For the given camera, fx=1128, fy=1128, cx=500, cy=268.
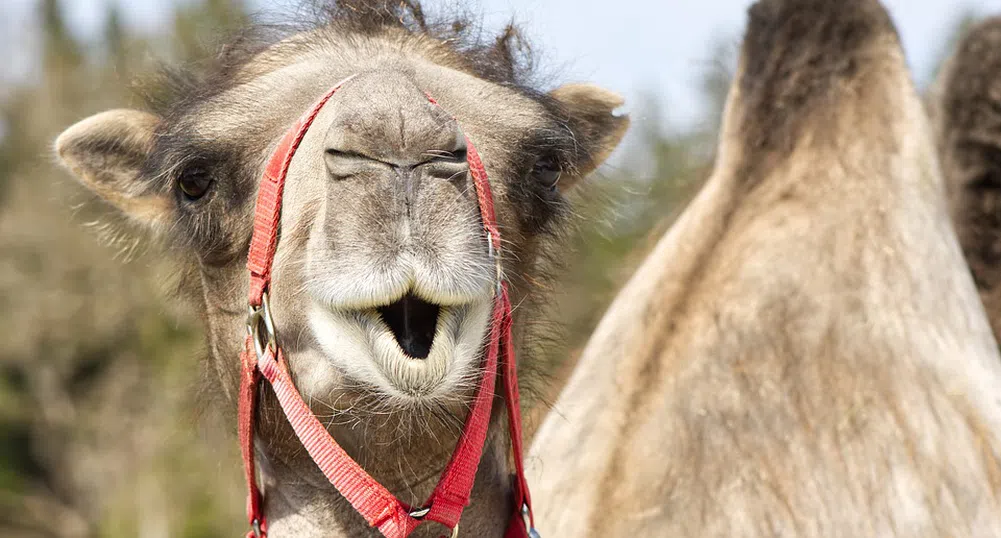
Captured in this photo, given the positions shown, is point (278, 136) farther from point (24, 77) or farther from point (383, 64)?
point (24, 77)

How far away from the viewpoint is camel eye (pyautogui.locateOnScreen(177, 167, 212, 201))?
107 inches

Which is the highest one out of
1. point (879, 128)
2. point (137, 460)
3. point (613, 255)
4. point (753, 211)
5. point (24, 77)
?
point (879, 128)

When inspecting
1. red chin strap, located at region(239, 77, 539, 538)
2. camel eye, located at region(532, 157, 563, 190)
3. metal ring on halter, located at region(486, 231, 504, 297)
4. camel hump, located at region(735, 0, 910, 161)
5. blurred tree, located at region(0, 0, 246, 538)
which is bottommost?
blurred tree, located at region(0, 0, 246, 538)

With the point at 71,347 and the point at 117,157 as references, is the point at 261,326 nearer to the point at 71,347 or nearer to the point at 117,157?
the point at 117,157

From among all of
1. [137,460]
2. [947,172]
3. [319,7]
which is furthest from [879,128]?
[137,460]

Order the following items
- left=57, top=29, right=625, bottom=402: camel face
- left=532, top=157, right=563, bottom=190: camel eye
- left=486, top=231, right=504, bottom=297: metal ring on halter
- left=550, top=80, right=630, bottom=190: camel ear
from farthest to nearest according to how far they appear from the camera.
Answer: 1. left=550, top=80, right=630, bottom=190: camel ear
2. left=532, top=157, right=563, bottom=190: camel eye
3. left=486, top=231, right=504, bottom=297: metal ring on halter
4. left=57, top=29, right=625, bottom=402: camel face

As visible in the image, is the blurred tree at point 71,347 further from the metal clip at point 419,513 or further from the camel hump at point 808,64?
the metal clip at point 419,513

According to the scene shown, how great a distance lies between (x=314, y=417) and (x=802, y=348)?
166 centimetres

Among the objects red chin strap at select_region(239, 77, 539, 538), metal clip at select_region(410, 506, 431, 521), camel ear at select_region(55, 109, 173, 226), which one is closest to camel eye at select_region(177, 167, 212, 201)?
red chin strap at select_region(239, 77, 539, 538)

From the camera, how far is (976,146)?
4.56 meters

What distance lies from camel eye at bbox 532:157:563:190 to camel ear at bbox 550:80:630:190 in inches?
12.3

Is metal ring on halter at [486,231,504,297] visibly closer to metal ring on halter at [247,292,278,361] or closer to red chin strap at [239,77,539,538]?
red chin strap at [239,77,539,538]

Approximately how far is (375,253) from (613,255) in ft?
25.9

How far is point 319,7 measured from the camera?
122 inches
